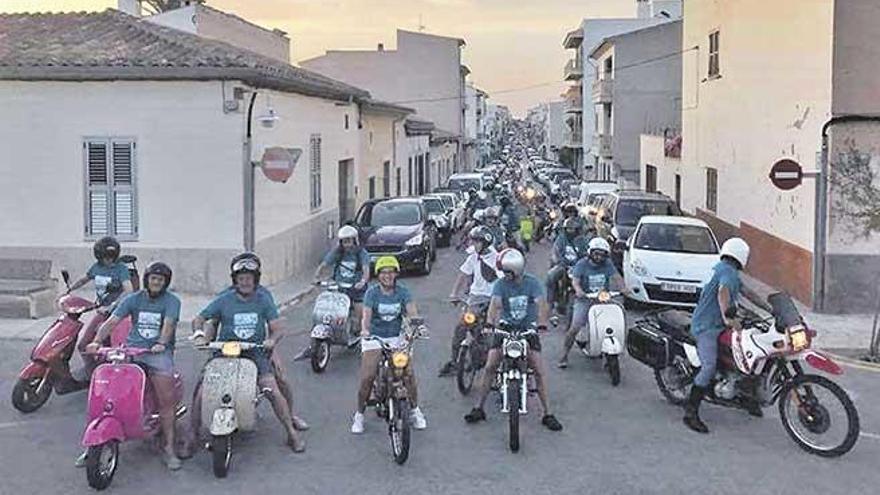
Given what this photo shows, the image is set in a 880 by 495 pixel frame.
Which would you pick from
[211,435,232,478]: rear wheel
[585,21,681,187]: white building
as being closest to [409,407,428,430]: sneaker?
[211,435,232,478]: rear wheel

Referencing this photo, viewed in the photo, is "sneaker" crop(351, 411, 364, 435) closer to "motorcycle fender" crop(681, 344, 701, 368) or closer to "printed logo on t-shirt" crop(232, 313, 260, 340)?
"printed logo on t-shirt" crop(232, 313, 260, 340)

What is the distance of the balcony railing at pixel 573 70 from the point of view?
252 feet

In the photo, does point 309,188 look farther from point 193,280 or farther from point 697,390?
point 697,390

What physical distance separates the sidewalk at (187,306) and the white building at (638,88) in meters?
35.5

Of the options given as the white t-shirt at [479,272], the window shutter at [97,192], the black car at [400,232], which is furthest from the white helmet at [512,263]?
the black car at [400,232]

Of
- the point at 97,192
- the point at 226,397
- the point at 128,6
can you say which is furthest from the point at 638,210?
the point at 226,397

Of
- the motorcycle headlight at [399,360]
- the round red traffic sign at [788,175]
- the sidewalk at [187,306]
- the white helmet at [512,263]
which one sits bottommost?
the sidewalk at [187,306]

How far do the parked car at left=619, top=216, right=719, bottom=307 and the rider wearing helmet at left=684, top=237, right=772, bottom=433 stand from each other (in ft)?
22.0

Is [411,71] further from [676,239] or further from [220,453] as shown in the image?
[220,453]

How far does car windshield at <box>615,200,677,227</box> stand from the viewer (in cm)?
2305

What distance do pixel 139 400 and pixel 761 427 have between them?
551 centimetres

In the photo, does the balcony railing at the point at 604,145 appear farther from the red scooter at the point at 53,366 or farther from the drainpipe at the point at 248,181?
the red scooter at the point at 53,366

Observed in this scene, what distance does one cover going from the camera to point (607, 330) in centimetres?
1123

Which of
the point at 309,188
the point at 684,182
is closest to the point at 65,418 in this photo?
the point at 309,188
